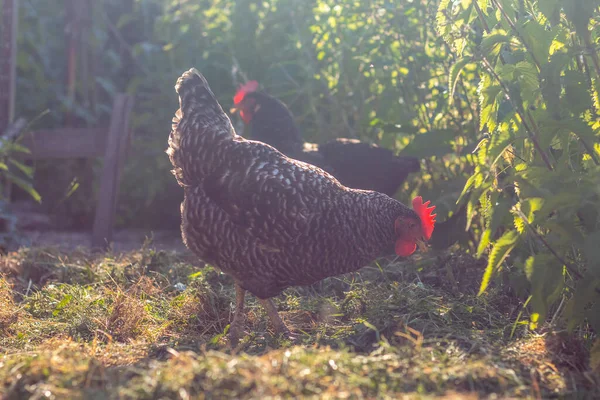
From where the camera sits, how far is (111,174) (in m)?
6.02

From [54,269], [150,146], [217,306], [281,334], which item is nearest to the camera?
[281,334]

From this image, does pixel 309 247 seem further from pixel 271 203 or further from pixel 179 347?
pixel 179 347

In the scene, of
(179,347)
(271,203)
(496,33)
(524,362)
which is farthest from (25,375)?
(496,33)

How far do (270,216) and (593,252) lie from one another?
1603 mm

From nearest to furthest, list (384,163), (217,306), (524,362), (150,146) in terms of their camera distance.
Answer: (524,362), (217,306), (384,163), (150,146)

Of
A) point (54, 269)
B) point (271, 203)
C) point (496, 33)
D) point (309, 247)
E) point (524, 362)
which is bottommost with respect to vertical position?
point (54, 269)

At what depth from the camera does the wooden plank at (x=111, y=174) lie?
19.5 feet

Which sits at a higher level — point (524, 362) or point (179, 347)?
point (524, 362)

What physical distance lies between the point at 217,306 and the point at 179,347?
728 millimetres

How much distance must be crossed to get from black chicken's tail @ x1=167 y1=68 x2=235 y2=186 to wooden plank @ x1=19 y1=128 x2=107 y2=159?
2.62 meters

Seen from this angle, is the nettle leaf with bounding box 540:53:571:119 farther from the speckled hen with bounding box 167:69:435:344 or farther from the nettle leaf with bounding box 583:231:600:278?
the speckled hen with bounding box 167:69:435:344

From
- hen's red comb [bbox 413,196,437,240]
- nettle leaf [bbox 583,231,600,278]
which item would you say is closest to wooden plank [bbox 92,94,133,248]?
hen's red comb [bbox 413,196,437,240]

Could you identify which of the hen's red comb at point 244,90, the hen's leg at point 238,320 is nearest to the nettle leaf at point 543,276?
the hen's leg at point 238,320

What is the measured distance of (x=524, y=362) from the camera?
2738mm
